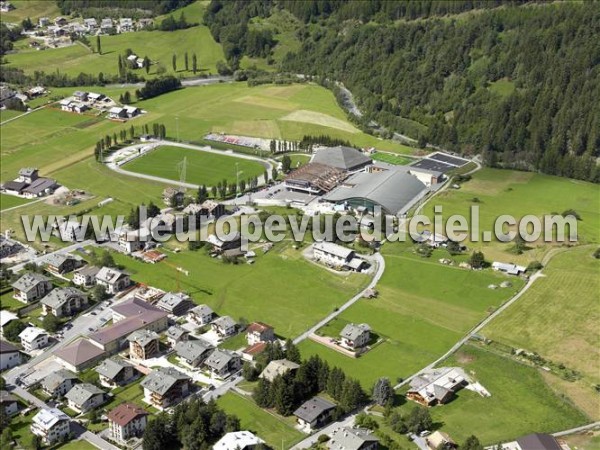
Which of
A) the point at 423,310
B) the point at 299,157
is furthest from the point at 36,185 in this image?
the point at 423,310

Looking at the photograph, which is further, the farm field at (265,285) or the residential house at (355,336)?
the farm field at (265,285)

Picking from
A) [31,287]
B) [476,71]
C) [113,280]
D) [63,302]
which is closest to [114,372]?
[63,302]

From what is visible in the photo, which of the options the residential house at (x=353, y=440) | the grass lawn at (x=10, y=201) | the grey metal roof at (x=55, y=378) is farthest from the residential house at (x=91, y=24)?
the residential house at (x=353, y=440)

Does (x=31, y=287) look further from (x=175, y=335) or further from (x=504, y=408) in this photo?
(x=504, y=408)

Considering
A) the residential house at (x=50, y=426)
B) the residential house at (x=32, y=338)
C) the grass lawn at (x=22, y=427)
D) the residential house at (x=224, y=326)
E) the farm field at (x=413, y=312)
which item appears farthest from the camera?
the residential house at (x=224, y=326)

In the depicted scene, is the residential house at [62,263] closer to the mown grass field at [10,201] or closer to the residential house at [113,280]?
the residential house at [113,280]

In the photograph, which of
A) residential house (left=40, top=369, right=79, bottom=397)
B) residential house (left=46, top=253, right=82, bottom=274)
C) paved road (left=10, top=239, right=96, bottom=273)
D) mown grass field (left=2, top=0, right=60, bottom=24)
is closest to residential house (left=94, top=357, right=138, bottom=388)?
residential house (left=40, top=369, right=79, bottom=397)

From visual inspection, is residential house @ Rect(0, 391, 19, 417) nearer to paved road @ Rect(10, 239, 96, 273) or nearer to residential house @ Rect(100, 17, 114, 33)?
paved road @ Rect(10, 239, 96, 273)
